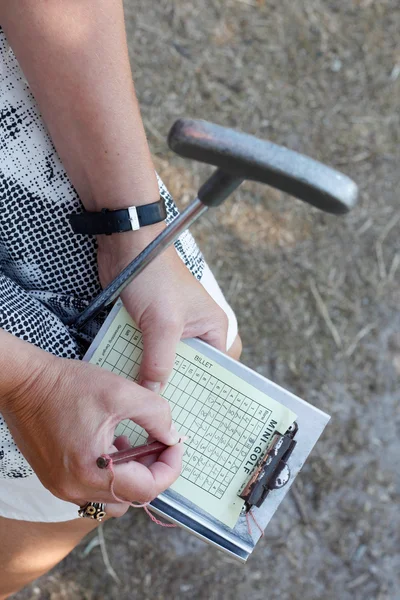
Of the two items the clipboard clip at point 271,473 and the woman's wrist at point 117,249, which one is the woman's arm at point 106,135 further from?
the clipboard clip at point 271,473

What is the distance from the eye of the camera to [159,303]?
0.71m

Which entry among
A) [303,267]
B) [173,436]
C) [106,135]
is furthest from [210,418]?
[303,267]

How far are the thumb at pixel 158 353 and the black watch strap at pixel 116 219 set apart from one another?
0.39 feet

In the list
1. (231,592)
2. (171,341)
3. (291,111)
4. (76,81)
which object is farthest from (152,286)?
(291,111)

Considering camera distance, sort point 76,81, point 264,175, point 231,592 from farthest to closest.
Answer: point 231,592 → point 76,81 → point 264,175

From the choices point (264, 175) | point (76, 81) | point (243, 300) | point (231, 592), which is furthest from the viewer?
point (243, 300)

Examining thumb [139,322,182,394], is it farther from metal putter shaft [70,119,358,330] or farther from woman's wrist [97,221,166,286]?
metal putter shaft [70,119,358,330]

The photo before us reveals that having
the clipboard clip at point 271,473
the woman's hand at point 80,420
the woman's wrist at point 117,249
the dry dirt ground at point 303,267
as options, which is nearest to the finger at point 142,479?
the woman's hand at point 80,420

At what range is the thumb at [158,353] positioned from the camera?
687 millimetres

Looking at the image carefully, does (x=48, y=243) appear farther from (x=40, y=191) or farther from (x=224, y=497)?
(x=224, y=497)

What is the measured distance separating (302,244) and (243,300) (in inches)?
7.5

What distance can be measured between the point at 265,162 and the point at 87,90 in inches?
13.6

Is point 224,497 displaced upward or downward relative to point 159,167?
downward

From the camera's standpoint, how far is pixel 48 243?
2.35 ft
